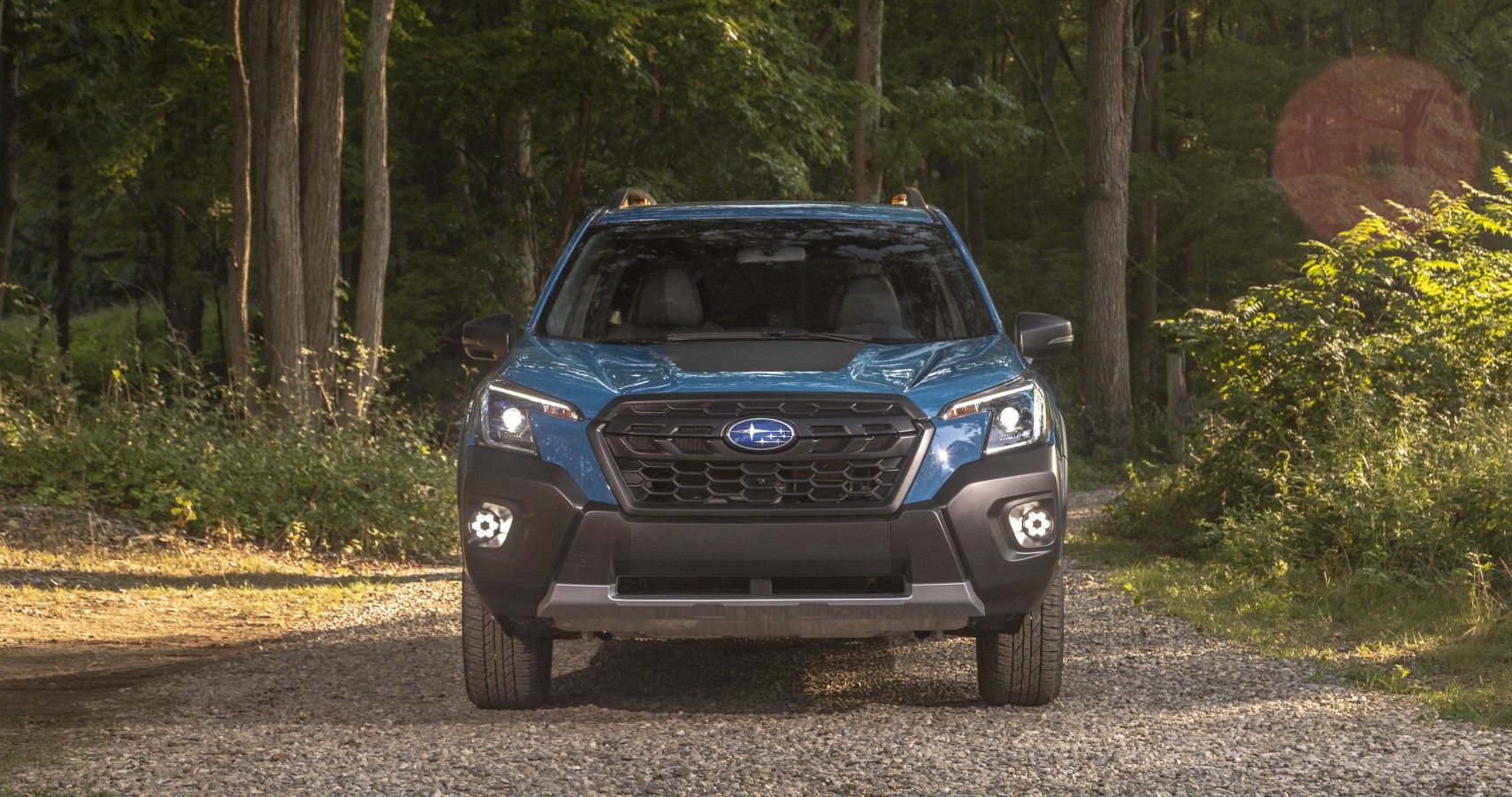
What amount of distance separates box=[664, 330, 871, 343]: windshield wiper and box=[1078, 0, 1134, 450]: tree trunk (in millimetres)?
17755

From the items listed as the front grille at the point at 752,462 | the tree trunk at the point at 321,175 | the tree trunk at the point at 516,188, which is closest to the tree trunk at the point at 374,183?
the tree trunk at the point at 321,175

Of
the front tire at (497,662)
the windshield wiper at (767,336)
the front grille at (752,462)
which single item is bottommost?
the front tire at (497,662)

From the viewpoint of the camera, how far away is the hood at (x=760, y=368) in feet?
18.1

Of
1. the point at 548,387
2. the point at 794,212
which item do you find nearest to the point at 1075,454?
the point at 794,212

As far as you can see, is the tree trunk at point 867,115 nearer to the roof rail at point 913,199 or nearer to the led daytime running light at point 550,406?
the roof rail at point 913,199

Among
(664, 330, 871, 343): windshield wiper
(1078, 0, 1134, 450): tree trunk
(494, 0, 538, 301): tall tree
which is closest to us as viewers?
(664, 330, 871, 343): windshield wiper

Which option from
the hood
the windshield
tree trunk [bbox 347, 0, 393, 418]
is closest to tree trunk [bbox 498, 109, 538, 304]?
tree trunk [bbox 347, 0, 393, 418]

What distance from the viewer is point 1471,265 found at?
11.7m

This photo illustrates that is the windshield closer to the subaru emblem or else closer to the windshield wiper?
the windshield wiper

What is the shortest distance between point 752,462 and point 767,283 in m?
1.61

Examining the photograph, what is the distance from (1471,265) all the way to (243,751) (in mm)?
9529

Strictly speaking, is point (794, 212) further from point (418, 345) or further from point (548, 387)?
point (418, 345)

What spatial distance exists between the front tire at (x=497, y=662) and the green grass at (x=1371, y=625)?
336 cm

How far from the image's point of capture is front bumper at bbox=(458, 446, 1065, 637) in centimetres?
537
